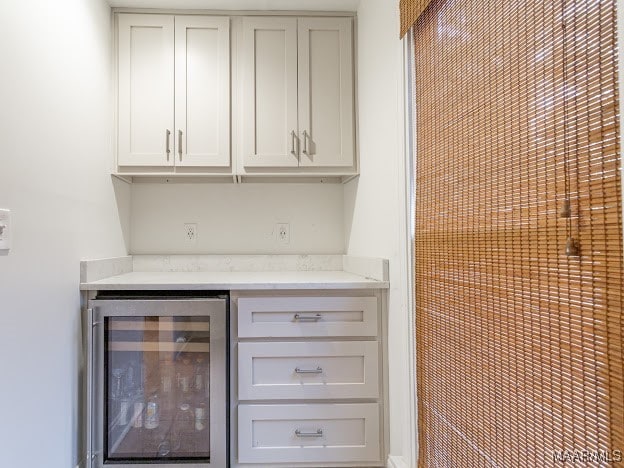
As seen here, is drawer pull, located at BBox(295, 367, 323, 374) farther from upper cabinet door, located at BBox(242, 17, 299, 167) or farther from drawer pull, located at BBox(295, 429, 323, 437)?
upper cabinet door, located at BBox(242, 17, 299, 167)

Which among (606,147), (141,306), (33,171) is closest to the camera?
(606,147)

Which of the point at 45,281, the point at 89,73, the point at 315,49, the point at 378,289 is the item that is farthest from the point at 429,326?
the point at 89,73

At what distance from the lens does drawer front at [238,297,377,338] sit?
5.31ft

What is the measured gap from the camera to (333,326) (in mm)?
1639

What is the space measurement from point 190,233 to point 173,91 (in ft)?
2.62

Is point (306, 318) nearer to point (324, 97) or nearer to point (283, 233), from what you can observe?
point (283, 233)

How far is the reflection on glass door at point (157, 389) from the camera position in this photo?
160cm

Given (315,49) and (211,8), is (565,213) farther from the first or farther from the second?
(211,8)

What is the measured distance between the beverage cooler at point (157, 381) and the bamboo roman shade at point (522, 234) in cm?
87

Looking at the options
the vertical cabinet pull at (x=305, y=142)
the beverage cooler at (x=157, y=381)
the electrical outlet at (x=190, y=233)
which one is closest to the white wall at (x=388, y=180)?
the vertical cabinet pull at (x=305, y=142)

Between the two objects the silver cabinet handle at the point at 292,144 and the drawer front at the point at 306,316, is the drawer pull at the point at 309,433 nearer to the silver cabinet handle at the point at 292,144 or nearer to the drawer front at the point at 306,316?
the drawer front at the point at 306,316

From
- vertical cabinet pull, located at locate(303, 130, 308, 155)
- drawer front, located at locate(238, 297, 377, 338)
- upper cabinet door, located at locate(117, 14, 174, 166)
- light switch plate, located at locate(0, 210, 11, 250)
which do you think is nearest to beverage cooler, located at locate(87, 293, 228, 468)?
drawer front, located at locate(238, 297, 377, 338)

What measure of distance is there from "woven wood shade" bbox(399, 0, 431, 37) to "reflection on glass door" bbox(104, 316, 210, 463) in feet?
4.52

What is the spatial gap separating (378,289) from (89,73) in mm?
1632
